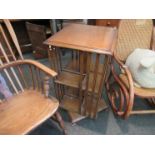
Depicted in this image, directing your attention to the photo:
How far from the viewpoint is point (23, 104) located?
1055mm

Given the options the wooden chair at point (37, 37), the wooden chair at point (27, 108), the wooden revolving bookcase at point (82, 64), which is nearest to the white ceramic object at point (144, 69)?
the wooden revolving bookcase at point (82, 64)

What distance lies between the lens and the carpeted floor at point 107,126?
1.33 meters

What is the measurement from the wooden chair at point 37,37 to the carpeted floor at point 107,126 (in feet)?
3.79

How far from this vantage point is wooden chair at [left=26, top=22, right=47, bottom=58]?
77.8 inches

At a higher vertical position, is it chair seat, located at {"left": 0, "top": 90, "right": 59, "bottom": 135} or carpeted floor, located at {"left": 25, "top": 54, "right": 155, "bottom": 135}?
chair seat, located at {"left": 0, "top": 90, "right": 59, "bottom": 135}

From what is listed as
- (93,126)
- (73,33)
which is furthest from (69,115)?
(73,33)

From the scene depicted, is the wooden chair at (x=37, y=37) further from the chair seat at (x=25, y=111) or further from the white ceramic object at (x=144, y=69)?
the white ceramic object at (x=144, y=69)

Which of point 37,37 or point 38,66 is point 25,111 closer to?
point 38,66

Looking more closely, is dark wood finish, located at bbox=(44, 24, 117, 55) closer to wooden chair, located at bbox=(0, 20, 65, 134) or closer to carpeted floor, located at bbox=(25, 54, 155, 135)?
wooden chair, located at bbox=(0, 20, 65, 134)

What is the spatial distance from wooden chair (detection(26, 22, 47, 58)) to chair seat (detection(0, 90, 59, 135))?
1134mm

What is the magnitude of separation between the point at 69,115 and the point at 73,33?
797 mm

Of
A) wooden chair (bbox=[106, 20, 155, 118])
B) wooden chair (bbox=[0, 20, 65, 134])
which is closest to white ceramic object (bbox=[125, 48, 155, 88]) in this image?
wooden chair (bbox=[106, 20, 155, 118])

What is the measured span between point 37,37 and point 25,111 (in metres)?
1.39
